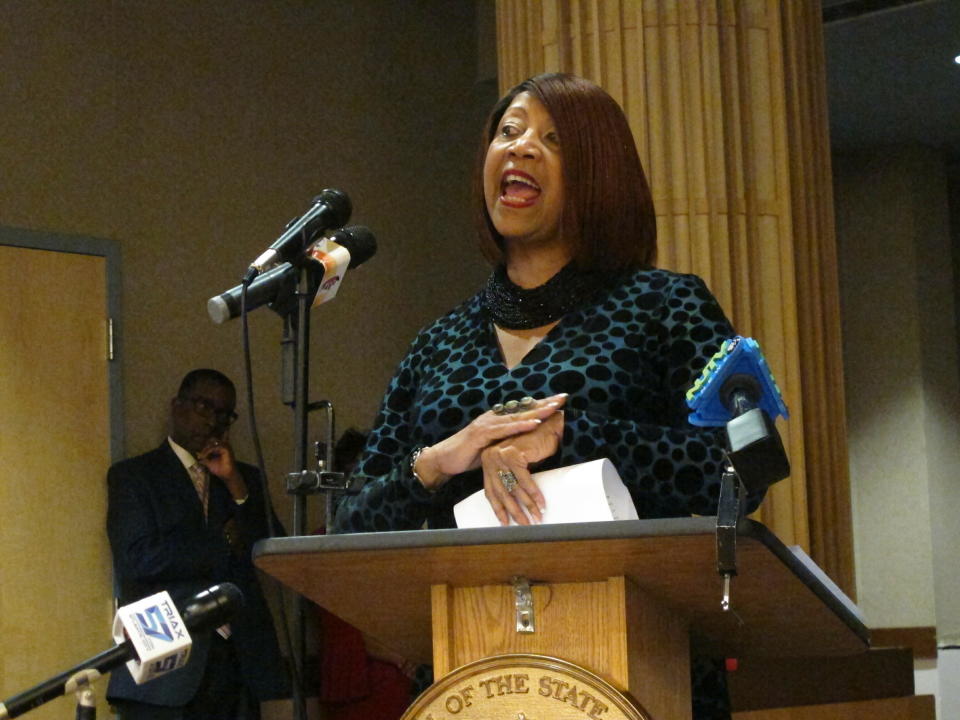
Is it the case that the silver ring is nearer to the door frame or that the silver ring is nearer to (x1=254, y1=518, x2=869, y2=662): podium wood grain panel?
(x1=254, y1=518, x2=869, y2=662): podium wood grain panel

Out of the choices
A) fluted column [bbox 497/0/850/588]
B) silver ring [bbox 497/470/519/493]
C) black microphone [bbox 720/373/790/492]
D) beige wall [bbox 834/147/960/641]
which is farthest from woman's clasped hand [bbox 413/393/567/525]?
beige wall [bbox 834/147/960/641]

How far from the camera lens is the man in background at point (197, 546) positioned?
5012 millimetres

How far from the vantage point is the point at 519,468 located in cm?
167

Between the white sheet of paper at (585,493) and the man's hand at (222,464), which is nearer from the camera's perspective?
the white sheet of paper at (585,493)

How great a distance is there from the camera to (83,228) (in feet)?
18.0

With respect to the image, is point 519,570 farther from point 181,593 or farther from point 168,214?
point 168,214

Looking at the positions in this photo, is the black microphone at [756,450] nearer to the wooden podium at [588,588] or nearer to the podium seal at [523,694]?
the wooden podium at [588,588]

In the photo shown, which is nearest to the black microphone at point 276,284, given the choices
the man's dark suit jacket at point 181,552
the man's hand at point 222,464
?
the man's dark suit jacket at point 181,552

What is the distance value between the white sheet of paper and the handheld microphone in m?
0.17

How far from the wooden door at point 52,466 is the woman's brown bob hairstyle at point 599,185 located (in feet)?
12.1

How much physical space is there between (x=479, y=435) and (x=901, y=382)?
279 inches

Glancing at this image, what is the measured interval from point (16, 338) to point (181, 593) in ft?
3.66

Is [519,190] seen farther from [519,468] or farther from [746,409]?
[746,409]

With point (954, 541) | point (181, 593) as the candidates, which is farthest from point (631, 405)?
point (954, 541)
